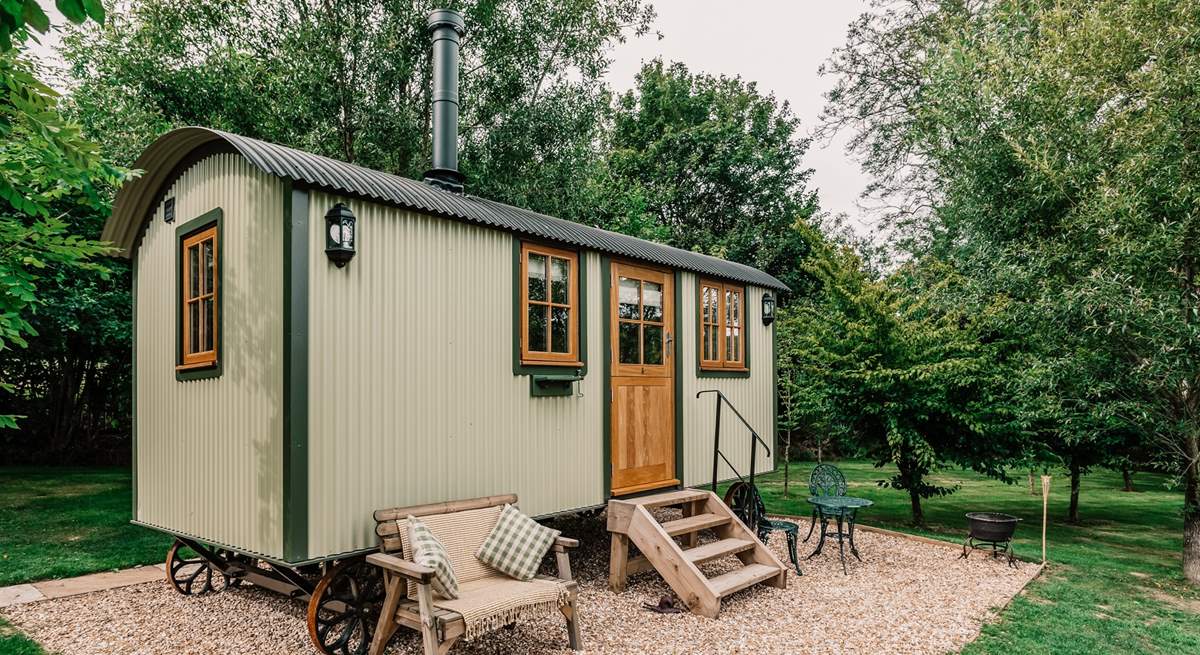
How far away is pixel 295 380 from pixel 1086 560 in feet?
25.1

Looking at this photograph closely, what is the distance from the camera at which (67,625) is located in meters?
4.68

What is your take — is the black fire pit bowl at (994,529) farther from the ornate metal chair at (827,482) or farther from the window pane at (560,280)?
the window pane at (560,280)

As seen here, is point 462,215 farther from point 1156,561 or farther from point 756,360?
point 1156,561

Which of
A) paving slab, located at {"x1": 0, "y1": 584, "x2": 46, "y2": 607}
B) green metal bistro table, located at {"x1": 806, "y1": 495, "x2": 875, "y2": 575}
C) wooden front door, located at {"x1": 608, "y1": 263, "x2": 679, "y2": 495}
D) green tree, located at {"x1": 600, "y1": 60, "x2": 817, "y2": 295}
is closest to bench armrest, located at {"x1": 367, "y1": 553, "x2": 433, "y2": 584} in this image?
wooden front door, located at {"x1": 608, "y1": 263, "x2": 679, "y2": 495}

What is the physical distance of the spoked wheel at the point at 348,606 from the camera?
13.4 feet

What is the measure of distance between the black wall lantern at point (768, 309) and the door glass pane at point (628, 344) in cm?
241

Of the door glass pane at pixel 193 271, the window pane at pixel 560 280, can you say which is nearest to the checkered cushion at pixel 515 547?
the window pane at pixel 560 280

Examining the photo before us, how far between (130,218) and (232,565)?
9.20ft

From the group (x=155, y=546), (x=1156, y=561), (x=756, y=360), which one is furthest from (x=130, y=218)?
(x=1156, y=561)

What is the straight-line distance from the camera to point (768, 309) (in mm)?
8094

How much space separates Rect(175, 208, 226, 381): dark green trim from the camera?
431cm

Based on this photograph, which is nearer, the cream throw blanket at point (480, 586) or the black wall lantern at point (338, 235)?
the cream throw blanket at point (480, 586)

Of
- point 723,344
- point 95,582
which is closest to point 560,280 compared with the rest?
point 723,344

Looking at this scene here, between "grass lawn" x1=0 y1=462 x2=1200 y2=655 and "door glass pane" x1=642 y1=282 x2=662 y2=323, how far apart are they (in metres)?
3.46
